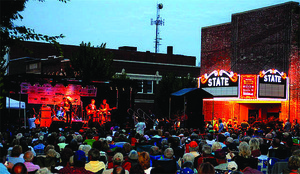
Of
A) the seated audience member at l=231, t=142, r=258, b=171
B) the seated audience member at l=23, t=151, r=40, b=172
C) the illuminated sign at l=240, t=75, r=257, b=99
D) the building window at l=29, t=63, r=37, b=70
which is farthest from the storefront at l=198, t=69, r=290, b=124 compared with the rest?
the building window at l=29, t=63, r=37, b=70

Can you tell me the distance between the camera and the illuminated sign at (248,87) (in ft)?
118

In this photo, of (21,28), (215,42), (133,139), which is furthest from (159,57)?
(21,28)

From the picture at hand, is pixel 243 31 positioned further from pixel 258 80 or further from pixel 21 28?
pixel 21 28

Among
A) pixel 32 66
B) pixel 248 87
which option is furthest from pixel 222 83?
pixel 32 66

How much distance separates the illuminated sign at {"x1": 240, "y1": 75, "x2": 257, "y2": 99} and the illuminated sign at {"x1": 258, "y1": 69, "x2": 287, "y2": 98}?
14.9 inches

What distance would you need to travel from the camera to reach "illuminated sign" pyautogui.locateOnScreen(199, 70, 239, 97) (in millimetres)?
36625

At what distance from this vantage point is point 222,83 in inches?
1485

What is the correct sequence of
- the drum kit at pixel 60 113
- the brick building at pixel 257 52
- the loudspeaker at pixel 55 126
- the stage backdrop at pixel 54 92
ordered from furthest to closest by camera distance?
the brick building at pixel 257 52
the stage backdrop at pixel 54 92
the drum kit at pixel 60 113
the loudspeaker at pixel 55 126

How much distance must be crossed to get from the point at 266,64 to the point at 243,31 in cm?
414

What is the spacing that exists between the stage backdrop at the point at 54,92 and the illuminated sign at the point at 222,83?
356 inches

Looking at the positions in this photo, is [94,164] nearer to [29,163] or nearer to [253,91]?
[29,163]

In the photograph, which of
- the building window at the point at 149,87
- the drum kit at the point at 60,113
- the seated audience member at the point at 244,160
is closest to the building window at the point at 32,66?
the building window at the point at 149,87

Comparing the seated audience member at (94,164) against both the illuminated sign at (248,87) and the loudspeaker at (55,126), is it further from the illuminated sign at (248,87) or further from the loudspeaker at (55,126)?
the illuminated sign at (248,87)

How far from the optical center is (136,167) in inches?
329
